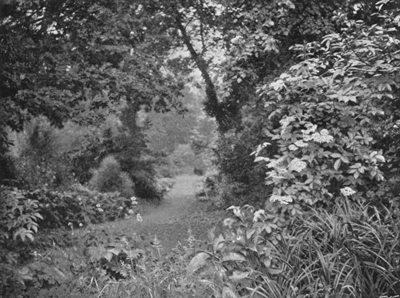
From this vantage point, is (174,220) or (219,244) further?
(174,220)

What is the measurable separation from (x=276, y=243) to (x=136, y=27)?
472 cm

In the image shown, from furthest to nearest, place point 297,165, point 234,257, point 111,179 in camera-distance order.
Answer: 1. point 111,179
2. point 297,165
3. point 234,257

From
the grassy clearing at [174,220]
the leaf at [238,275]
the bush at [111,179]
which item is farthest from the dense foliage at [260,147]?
the bush at [111,179]

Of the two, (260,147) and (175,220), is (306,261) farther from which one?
(175,220)

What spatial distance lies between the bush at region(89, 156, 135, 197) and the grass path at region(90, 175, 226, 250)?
2.50 feet

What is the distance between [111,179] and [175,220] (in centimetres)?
311

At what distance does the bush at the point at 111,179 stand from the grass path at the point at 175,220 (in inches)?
30.0

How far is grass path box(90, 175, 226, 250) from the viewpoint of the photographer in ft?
23.9

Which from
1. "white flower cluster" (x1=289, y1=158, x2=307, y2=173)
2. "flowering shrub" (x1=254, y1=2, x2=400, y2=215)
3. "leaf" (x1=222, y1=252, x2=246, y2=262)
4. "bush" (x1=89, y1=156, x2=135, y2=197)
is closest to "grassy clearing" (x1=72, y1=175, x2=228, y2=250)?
"bush" (x1=89, y1=156, x2=135, y2=197)

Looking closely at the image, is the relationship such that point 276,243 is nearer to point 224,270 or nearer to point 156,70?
point 224,270

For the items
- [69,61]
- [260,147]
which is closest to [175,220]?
[69,61]

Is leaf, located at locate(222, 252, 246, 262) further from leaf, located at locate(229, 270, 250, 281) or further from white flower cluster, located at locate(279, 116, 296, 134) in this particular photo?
white flower cluster, located at locate(279, 116, 296, 134)

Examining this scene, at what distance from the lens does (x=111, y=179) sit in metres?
11.5

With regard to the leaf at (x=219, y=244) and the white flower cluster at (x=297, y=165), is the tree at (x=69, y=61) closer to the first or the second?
the leaf at (x=219, y=244)
